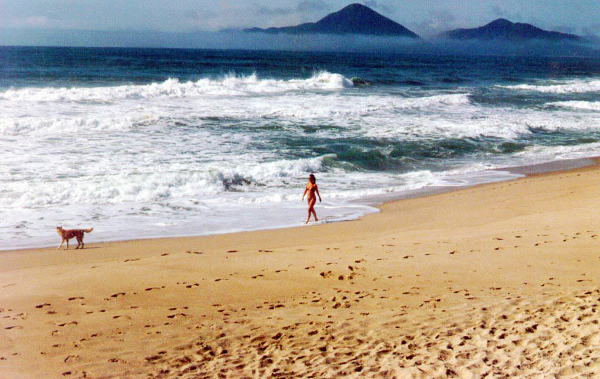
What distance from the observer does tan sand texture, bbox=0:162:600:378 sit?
5.05 m

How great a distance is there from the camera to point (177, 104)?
101 ft

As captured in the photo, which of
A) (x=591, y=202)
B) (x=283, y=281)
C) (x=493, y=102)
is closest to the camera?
(x=283, y=281)

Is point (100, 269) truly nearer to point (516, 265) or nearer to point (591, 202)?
point (516, 265)

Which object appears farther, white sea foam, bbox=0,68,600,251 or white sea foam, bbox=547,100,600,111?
white sea foam, bbox=547,100,600,111

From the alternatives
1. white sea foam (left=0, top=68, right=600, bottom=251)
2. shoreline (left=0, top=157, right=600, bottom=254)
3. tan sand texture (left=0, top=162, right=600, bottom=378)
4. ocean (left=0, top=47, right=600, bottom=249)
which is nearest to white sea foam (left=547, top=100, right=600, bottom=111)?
ocean (left=0, top=47, right=600, bottom=249)

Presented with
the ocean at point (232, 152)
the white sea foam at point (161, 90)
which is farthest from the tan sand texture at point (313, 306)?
the white sea foam at point (161, 90)

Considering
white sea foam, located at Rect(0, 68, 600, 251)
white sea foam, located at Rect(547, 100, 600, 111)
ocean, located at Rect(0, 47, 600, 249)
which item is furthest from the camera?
white sea foam, located at Rect(547, 100, 600, 111)

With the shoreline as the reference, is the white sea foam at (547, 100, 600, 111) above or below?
above

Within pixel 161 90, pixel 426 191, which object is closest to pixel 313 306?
pixel 426 191

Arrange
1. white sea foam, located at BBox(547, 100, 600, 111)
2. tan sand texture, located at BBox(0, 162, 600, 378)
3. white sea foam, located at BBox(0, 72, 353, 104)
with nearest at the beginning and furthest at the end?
tan sand texture, located at BBox(0, 162, 600, 378)
white sea foam, located at BBox(0, 72, 353, 104)
white sea foam, located at BBox(547, 100, 600, 111)

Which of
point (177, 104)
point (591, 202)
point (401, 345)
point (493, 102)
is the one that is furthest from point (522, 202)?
point (493, 102)

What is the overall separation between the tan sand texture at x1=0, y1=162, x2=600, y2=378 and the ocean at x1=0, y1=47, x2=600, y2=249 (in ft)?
7.50

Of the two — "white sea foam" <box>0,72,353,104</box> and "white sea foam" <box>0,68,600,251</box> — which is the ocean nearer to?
"white sea foam" <box>0,68,600,251</box>

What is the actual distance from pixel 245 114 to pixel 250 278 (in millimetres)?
20869
